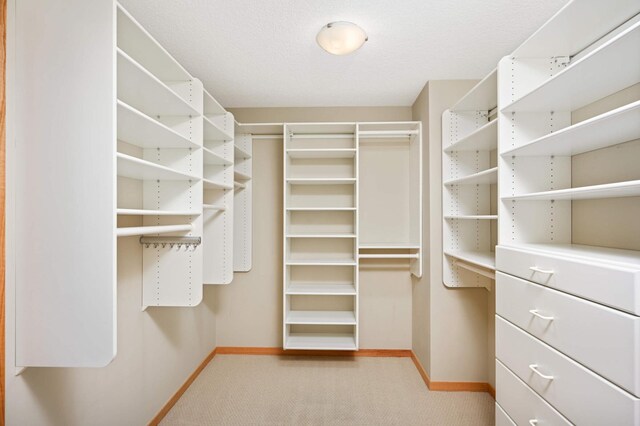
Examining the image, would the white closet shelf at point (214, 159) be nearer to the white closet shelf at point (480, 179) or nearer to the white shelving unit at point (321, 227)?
the white shelving unit at point (321, 227)

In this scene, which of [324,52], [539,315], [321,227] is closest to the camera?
[539,315]

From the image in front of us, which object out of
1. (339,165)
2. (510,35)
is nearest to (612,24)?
(510,35)

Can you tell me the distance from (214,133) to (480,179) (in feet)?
6.48

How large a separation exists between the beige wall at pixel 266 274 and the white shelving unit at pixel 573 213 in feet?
5.08

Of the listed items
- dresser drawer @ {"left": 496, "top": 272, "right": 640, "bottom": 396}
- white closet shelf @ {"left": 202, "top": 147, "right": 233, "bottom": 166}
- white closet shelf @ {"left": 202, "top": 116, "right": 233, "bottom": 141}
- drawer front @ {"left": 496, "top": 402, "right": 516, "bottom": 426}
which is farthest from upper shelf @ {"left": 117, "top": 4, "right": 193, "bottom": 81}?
drawer front @ {"left": 496, "top": 402, "right": 516, "bottom": 426}

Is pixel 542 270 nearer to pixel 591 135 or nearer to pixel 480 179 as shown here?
pixel 591 135

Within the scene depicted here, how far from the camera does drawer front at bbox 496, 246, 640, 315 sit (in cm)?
Answer: 87

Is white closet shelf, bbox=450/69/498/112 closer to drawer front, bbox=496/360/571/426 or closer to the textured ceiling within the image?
the textured ceiling

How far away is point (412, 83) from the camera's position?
2492mm

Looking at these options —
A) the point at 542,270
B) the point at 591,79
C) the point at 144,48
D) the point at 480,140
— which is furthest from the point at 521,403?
the point at 144,48

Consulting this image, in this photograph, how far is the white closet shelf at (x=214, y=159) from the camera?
2.08 meters

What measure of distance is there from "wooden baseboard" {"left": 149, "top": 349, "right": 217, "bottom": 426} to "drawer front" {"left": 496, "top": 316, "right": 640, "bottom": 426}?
7.21 ft

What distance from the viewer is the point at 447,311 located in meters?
2.47

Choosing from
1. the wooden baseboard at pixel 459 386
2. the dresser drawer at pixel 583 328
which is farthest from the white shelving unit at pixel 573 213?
the wooden baseboard at pixel 459 386
